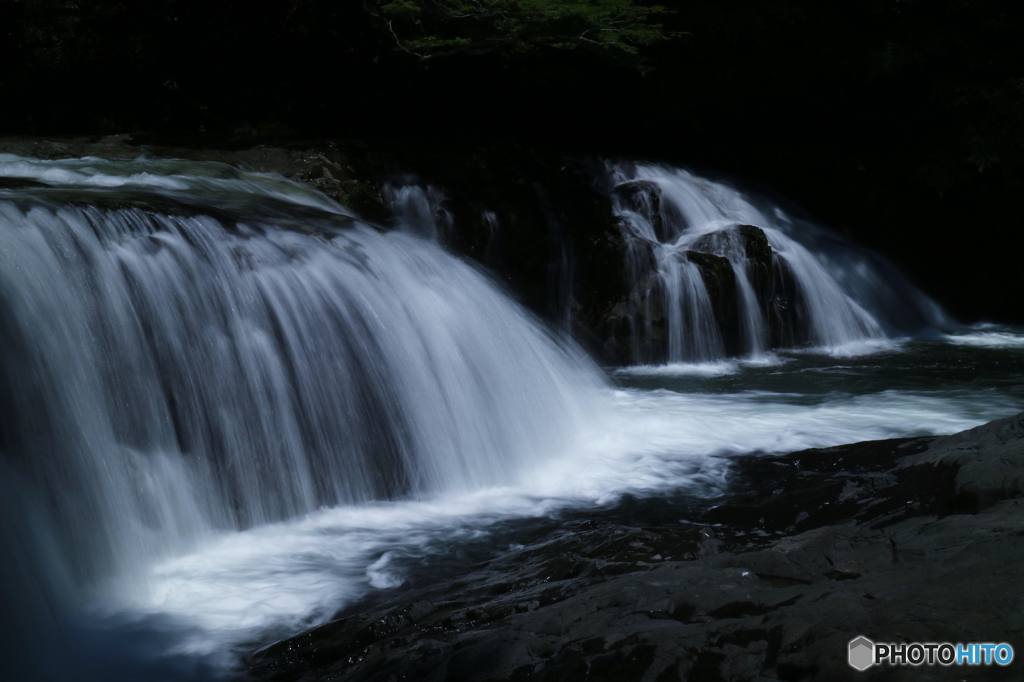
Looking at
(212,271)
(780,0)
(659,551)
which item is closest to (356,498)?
(212,271)

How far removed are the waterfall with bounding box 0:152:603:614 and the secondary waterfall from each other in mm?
3219

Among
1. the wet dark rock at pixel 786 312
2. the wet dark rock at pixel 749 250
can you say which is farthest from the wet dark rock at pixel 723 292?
the wet dark rock at pixel 786 312

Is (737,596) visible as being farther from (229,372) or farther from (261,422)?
(229,372)

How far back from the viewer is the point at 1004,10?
13.2 metres

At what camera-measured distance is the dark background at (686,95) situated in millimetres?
10406

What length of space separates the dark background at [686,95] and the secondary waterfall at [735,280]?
1.29 m

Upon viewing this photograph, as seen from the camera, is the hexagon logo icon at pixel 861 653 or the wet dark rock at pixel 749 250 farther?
the wet dark rock at pixel 749 250

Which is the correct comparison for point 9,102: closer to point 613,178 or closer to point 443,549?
point 613,178

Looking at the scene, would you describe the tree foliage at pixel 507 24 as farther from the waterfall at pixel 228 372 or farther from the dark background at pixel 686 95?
the waterfall at pixel 228 372

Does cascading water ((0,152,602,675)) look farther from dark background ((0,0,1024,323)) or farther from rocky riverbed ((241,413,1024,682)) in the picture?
dark background ((0,0,1024,323))

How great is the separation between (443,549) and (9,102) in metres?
9.39

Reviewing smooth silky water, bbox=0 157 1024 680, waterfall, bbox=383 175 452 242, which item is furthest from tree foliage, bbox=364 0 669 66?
smooth silky water, bbox=0 157 1024 680

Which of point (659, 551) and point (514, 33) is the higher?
point (514, 33)

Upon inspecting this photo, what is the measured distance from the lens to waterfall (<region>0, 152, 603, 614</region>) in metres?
3.76
